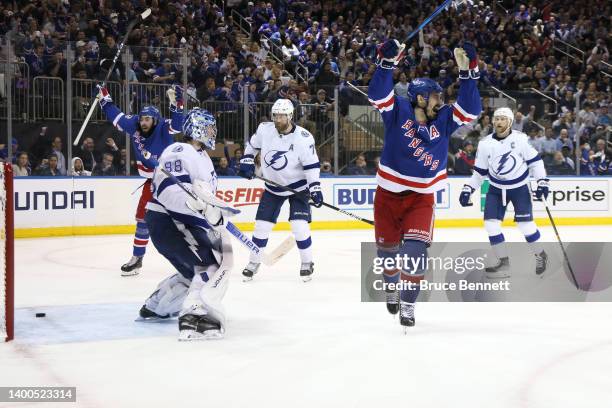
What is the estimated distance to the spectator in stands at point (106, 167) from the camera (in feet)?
35.7

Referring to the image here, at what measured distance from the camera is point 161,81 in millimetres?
11062

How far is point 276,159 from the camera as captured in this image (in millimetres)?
7316

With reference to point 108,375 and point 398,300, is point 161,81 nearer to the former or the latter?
point 398,300

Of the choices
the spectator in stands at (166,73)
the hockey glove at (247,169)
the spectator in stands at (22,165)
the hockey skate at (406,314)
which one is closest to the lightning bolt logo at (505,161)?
the hockey glove at (247,169)

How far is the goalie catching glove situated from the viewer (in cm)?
452

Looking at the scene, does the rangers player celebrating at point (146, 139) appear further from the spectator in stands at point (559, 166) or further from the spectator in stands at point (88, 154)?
the spectator in stands at point (559, 166)

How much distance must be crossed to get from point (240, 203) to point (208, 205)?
24.1 feet

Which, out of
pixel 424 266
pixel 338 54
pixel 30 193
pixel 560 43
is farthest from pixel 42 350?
pixel 560 43

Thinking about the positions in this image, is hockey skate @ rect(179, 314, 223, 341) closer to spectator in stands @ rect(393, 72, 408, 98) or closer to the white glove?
the white glove

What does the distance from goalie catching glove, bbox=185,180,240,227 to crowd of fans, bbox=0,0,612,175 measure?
6377mm

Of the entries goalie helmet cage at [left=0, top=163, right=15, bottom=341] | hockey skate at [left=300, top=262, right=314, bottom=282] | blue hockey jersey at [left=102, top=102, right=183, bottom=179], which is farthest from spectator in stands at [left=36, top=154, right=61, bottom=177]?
goalie helmet cage at [left=0, top=163, right=15, bottom=341]

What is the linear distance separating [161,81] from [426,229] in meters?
6.83

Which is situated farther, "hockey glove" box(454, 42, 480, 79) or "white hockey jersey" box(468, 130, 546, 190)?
"white hockey jersey" box(468, 130, 546, 190)

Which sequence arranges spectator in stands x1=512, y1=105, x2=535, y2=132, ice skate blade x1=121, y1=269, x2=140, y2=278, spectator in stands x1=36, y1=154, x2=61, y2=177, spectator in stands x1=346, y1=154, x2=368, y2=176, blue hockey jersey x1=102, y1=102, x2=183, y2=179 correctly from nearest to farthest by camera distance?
blue hockey jersey x1=102, y1=102, x2=183, y2=179 → ice skate blade x1=121, y1=269, x2=140, y2=278 → spectator in stands x1=36, y1=154, x2=61, y2=177 → spectator in stands x1=346, y1=154, x2=368, y2=176 → spectator in stands x1=512, y1=105, x2=535, y2=132
